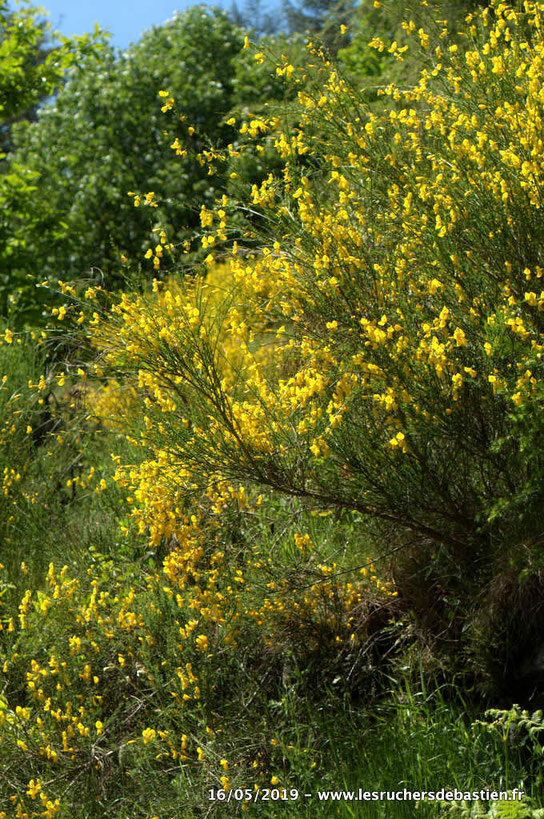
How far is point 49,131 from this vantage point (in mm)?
10555

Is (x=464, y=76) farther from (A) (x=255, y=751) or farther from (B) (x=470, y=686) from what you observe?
(A) (x=255, y=751)

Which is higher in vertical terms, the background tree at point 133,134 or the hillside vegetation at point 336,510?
the background tree at point 133,134

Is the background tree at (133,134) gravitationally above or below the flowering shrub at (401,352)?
above

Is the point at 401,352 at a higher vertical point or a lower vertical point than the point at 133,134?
lower

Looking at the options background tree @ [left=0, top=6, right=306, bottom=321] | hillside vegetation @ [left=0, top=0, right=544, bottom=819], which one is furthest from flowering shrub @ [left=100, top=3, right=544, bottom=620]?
background tree @ [left=0, top=6, right=306, bottom=321]

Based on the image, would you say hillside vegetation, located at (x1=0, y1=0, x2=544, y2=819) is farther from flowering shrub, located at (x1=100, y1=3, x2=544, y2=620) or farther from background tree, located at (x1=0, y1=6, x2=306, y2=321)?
background tree, located at (x1=0, y1=6, x2=306, y2=321)

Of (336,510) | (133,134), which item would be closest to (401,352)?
(336,510)

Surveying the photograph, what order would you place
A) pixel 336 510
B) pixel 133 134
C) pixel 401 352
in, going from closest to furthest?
pixel 401 352 → pixel 336 510 → pixel 133 134

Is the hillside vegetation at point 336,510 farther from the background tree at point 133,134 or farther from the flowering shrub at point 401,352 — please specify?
the background tree at point 133,134

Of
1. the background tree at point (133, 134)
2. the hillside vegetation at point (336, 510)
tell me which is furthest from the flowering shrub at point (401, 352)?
the background tree at point (133, 134)

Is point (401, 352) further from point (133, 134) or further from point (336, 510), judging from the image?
point (133, 134)

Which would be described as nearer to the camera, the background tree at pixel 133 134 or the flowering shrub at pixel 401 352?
the flowering shrub at pixel 401 352

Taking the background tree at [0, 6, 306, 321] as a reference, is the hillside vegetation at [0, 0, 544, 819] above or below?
below

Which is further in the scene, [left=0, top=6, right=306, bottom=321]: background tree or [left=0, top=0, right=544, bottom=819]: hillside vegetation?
[left=0, top=6, right=306, bottom=321]: background tree
